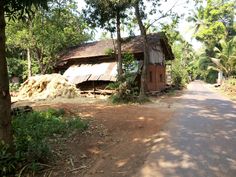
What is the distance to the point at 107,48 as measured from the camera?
79.8 ft

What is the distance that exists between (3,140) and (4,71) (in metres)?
1.43

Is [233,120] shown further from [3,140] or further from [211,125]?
[3,140]

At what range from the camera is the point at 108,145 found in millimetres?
8234

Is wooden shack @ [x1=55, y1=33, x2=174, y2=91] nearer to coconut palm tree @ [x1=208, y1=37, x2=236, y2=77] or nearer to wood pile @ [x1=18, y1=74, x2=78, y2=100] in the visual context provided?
wood pile @ [x1=18, y1=74, x2=78, y2=100]

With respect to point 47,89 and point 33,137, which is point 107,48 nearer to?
point 47,89

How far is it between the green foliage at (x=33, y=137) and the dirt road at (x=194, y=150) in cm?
220

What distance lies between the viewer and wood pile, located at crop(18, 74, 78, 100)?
1998 cm

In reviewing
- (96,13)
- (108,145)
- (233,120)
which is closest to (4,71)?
(108,145)

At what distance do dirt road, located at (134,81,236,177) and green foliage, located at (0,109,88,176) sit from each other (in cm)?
220

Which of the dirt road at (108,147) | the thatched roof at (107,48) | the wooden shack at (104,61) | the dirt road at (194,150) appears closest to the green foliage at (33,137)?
the dirt road at (108,147)

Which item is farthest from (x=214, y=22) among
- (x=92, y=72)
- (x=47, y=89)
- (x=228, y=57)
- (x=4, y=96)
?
(x=4, y=96)

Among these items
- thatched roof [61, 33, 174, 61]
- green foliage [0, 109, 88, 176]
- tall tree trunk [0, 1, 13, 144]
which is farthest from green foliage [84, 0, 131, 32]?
tall tree trunk [0, 1, 13, 144]

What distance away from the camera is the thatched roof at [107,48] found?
2277 centimetres

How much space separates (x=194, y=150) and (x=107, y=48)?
17.9 metres
